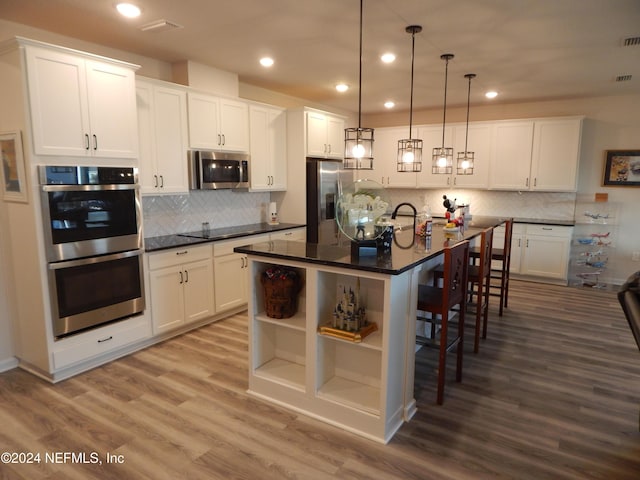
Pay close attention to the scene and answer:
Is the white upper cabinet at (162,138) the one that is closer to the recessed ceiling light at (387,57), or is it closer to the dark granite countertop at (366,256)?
the dark granite countertop at (366,256)

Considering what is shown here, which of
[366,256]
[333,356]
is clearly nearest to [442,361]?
[333,356]

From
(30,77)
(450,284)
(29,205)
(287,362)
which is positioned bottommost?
(287,362)

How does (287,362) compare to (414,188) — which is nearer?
(287,362)

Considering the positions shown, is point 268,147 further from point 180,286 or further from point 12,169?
point 12,169

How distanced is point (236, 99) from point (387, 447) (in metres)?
3.87

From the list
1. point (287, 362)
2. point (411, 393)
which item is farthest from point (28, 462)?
point (411, 393)

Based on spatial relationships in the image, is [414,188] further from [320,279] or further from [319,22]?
[320,279]

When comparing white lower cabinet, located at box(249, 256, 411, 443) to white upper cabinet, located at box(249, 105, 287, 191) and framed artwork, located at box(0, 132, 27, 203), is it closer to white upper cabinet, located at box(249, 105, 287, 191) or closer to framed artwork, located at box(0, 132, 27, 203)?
framed artwork, located at box(0, 132, 27, 203)

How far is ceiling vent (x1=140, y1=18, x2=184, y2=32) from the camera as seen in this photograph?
3188 millimetres

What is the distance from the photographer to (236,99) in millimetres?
4715

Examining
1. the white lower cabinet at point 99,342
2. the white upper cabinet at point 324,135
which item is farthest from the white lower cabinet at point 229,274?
the white upper cabinet at point 324,135

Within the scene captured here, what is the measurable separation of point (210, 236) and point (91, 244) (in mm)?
1312

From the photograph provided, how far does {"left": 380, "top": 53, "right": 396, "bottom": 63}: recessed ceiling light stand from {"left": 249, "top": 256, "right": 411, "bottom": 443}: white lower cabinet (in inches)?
92.1

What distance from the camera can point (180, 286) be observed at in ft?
12.9
